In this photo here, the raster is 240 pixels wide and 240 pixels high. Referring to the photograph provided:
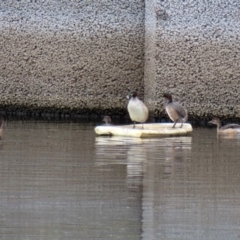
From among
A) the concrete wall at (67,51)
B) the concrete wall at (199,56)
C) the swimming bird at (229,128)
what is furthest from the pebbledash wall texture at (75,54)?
the swimming bird at (229,128)

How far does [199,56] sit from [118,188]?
8.66 m

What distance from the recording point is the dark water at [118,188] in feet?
28.7

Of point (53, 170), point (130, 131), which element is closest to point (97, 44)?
point (130, 131)

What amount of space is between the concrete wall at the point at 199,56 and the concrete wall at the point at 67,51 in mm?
1134

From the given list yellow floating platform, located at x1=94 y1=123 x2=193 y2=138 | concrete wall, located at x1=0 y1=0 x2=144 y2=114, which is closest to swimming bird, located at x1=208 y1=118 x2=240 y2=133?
yellow floating platform, located at x1=94 y1=123 x2=193 y2=138

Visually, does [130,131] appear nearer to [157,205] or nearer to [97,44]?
[97,44]

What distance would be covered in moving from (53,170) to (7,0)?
28.6ft

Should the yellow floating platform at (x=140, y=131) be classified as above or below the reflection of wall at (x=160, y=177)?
above

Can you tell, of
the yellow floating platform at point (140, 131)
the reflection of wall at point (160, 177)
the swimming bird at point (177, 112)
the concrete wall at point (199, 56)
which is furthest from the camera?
the concrete wall at point (199, 56)

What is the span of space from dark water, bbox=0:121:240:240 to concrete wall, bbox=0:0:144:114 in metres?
4.20

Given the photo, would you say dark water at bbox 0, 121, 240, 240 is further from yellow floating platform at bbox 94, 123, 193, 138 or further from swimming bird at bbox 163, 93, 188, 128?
swimming bird at bbox 163, 93, 188, 128

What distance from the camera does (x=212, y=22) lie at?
19078 millimetres

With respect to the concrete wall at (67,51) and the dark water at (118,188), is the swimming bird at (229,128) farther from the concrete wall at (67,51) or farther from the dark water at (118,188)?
the concrete wall at (67,51)

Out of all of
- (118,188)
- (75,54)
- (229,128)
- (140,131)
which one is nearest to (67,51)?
(75,54)
